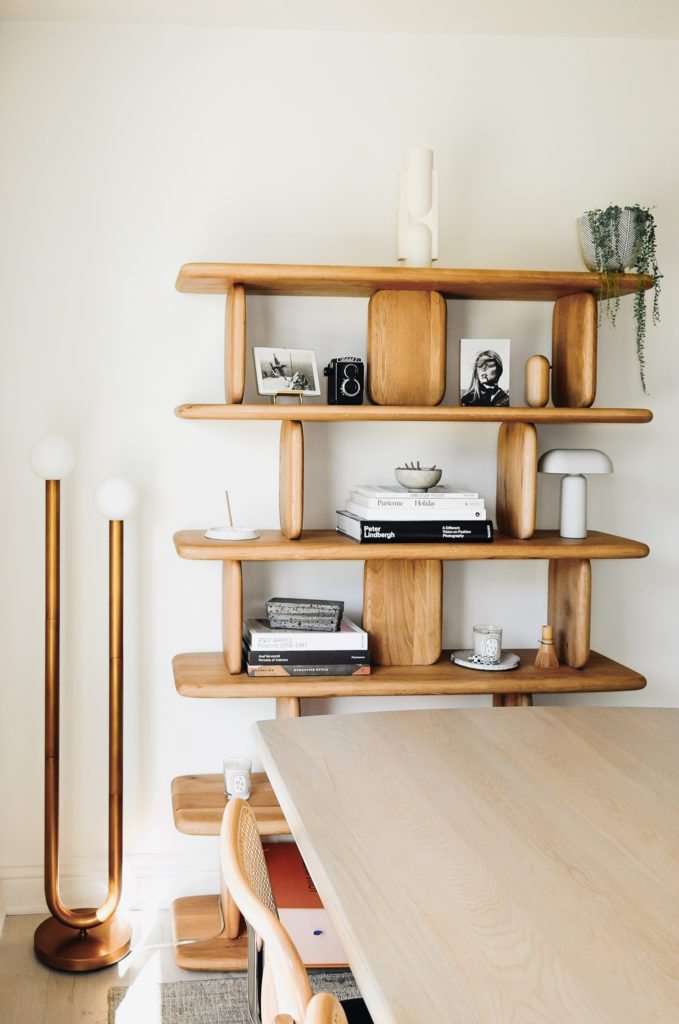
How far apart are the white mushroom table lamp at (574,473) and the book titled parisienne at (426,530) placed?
0.25 metres

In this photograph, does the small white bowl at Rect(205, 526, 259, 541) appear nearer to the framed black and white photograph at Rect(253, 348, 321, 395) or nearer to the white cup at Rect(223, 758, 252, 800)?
the framed black and white photograph at Rect(253, 348, 321, 395)

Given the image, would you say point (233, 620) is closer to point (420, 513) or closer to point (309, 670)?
point (309, 670)

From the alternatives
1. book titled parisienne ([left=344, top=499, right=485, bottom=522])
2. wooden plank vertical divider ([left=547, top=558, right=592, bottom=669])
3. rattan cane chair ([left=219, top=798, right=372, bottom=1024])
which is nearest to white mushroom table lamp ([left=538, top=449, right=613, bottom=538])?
wooden plank vertical divider ([left=547, top=558, right=592, bottom=669])

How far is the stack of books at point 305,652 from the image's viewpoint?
2.51 m

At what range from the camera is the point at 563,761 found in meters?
1.67

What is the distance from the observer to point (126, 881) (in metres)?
2.74

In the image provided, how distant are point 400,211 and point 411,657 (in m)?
1.18

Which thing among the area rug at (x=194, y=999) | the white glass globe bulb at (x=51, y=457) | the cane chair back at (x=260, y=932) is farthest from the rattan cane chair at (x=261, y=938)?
the white glass globe bulb at (x=51, y=457)

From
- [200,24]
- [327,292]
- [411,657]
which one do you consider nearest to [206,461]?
[327,292]

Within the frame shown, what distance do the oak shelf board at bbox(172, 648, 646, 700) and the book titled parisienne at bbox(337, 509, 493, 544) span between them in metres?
0.36

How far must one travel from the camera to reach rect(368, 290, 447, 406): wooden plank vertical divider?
2.58m

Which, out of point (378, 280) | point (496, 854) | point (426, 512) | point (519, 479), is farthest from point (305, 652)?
point (496, 854)

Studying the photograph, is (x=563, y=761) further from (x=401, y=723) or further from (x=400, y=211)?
(x=400, y=211)

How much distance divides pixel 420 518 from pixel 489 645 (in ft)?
1.32
